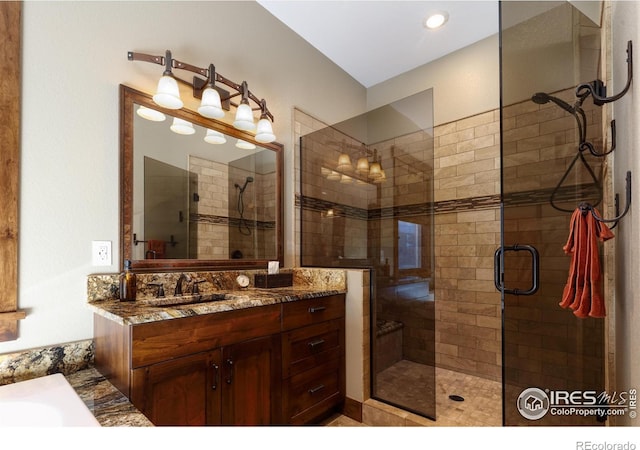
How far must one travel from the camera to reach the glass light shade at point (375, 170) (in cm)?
236

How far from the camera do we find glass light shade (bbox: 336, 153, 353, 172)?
8.32 ft

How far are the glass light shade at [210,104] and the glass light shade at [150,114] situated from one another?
8.7 inches

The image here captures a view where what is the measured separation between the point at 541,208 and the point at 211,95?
6.02ft

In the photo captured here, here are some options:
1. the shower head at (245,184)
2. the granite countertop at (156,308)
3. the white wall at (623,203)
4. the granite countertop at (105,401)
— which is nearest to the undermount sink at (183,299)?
the granite countertop at (156,308)

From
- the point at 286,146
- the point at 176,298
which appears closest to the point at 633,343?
the point at 176,298

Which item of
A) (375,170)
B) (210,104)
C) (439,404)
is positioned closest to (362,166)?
(375,170)

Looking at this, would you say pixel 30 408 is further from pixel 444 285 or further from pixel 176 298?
pixel 444 285

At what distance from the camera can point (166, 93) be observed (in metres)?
1.64

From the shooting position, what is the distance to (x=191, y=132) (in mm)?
1908

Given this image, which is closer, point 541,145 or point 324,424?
point 541,145

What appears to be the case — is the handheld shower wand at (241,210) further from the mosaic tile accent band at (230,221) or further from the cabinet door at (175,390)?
the cabinet door at (175,390)

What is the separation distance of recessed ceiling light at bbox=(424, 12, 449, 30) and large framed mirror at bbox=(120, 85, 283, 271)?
61.6 inches

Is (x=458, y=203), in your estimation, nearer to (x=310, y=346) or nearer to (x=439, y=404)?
(x=439, y=404)
